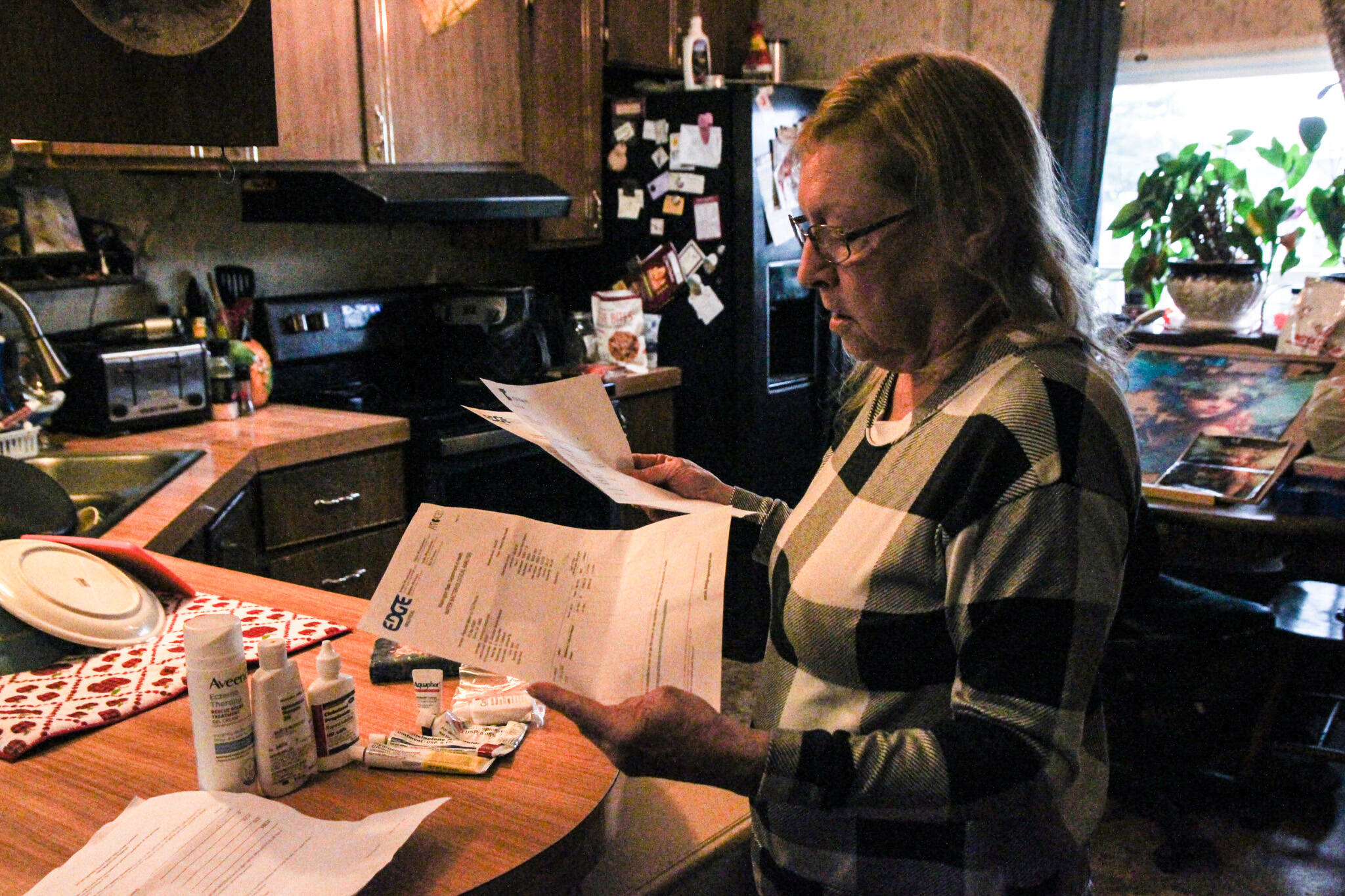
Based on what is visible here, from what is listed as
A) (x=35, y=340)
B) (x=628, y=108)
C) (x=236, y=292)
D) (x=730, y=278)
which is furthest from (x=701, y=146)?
(x=35, y=340)

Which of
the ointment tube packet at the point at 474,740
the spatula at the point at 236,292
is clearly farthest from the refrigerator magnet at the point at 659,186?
the ointment tube packet at the point at 474,740

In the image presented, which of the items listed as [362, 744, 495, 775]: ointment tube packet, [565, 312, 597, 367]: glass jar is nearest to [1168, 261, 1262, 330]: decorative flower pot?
[565, 312, 597, 367]: glass jar

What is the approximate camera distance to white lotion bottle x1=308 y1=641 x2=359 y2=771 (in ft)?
3.20

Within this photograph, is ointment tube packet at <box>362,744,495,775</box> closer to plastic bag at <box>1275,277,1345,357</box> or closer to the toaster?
the toaster

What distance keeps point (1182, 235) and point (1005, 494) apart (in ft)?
9.54

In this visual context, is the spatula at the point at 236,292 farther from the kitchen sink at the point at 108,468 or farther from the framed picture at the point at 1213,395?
the framed picture at the point at 1213,395

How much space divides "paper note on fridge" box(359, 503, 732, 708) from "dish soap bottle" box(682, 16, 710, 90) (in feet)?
9.72

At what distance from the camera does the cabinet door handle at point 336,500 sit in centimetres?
254

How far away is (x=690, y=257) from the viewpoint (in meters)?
3.65

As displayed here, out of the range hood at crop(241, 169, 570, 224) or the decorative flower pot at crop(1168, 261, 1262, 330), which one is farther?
the decorative flower pot at crop(1168, 261, 1262, 330)

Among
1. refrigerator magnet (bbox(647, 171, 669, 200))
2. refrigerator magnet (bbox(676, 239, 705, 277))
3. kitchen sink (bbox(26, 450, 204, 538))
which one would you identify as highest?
refrigerator magnet (bbox(647, 171, 669, 200))

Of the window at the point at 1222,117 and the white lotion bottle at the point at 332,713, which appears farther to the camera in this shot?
the window at the point at 1222,117

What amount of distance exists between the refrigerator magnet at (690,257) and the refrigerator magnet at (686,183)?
0.16m

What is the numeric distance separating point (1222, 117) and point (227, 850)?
402 centimetres
